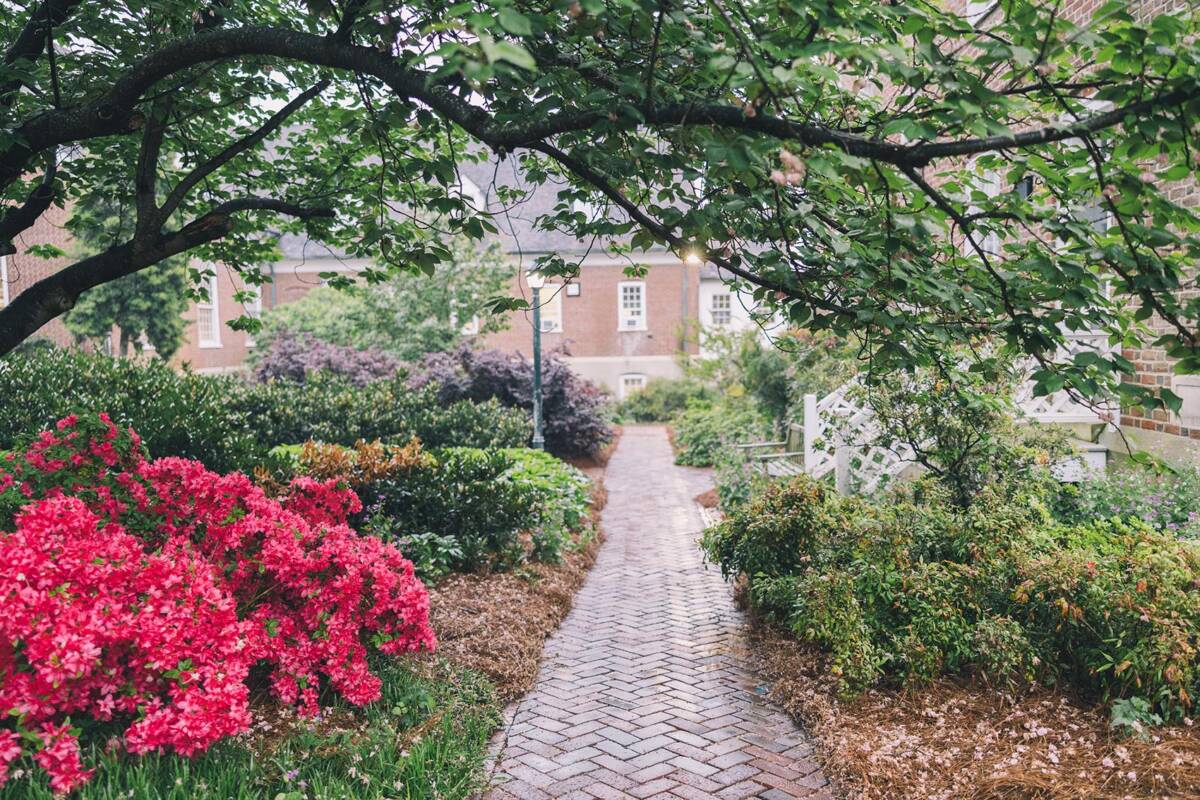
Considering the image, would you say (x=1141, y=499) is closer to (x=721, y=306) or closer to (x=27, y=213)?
(x=27, y=213)

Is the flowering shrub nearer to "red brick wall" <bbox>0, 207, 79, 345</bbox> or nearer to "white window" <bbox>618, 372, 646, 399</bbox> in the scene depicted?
"red brick wall" <bbox>0, 207, 79, 345</bbox>

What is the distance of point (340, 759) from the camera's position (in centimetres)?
404

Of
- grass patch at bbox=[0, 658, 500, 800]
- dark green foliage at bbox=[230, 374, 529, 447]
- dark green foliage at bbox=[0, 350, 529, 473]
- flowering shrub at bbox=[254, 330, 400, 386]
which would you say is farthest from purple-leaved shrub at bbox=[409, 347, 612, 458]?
grass patch at bbox=[0, 658, 500, 800]

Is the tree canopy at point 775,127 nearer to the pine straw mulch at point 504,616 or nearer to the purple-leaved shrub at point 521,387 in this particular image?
the pine straw mulch at point 504,616

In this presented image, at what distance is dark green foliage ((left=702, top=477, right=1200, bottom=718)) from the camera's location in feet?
15.2

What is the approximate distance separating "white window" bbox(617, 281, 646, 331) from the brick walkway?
24.2 metres

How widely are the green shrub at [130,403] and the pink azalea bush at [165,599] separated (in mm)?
951

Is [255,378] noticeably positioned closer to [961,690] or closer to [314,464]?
[314,464]

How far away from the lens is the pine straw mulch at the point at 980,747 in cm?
391

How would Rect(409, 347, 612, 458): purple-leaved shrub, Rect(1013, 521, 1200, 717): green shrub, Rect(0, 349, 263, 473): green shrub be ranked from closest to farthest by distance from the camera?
Rect(1013, 521, 1200, 717): green shrub, Rect(0, 349, 263, 473): green shrub, Rect(409, 347, 612, 458): purple-leaved shrub

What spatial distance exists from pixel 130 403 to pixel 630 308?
2612cm

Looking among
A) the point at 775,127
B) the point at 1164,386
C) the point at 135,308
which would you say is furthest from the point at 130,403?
the point at 135,308

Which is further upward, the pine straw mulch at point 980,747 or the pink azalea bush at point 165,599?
the pink azalea bush at point 165,599

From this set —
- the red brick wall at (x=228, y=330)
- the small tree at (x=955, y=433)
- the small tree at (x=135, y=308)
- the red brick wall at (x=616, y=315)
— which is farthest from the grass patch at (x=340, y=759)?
the red brick wall at (x=616, y=315)
